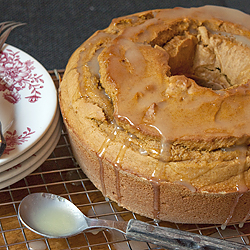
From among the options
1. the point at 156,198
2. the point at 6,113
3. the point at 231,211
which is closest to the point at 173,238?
the point at 156,198

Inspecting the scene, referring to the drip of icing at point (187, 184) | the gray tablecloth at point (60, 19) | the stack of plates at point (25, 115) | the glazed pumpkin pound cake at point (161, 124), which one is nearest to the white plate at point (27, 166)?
the stack of plates at point (25, 115)

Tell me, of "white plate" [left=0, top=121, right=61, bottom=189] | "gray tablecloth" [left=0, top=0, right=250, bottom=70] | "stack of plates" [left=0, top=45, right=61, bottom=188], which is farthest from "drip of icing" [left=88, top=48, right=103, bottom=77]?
"gray tablecloth" [left=0, top=0, right=250, bottom=70]

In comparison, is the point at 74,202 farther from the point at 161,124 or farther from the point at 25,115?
the point at 161,124

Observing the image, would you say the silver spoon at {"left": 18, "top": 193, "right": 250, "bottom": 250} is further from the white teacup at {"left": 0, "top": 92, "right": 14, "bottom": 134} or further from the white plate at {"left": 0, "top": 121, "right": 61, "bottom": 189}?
the white teacup at {"left": 0, "top": 92, "right": 14, "bottom": 134}

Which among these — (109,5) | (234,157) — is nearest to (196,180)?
(234,157)

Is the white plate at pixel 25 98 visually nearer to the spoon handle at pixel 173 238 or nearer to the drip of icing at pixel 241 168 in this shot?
the spoon handle at pixel 173 238
